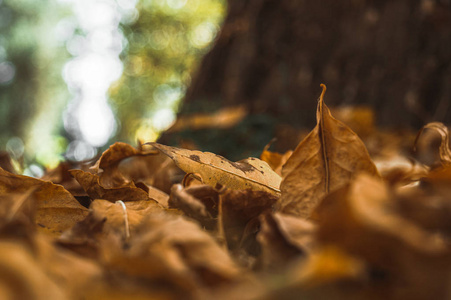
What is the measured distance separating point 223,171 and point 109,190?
0.13 meters

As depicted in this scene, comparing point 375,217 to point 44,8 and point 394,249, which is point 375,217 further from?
point 44,8

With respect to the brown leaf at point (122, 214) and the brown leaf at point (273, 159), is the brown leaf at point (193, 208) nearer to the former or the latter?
the brown leaf at point (122, 214)

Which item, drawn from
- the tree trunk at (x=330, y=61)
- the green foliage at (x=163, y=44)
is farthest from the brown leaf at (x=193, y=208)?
the green foliage at (x=163, y=44)

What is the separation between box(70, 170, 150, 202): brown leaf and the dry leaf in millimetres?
56

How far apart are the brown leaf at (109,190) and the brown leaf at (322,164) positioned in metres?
0.15

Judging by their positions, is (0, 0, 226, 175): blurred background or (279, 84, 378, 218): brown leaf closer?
(279, 84, 378, 218): brown leaf

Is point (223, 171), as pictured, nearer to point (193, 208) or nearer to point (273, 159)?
point (193, 208)

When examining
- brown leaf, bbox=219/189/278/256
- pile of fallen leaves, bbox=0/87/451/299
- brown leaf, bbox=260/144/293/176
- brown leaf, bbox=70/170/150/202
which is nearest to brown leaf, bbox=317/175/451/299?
pile of fallen leaves, bbox=0/87/451/299

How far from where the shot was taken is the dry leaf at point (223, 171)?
42 centimetres

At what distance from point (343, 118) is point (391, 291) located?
1.15 metres

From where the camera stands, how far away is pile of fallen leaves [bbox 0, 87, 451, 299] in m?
0.18

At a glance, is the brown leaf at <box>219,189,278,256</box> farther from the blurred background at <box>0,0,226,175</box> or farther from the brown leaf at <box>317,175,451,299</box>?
the blurred background at <box>0,0,226,175</box>

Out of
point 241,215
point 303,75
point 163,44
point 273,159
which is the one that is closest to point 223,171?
point 241,215

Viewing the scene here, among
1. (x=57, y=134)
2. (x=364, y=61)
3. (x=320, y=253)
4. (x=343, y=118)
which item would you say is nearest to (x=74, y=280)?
(x=320, y=253)
